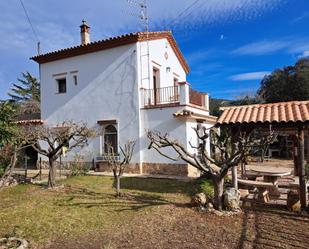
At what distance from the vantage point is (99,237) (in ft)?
18.4

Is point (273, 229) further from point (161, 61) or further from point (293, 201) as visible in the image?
point (161, 61)

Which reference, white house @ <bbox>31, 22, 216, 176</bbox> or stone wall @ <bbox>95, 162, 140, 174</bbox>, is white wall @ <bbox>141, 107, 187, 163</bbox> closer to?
white house @ <bbox>31, 22, 216, 176</bbox>

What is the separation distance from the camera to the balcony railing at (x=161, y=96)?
14500 millimetres

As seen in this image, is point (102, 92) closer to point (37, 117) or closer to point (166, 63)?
point (166, 63)

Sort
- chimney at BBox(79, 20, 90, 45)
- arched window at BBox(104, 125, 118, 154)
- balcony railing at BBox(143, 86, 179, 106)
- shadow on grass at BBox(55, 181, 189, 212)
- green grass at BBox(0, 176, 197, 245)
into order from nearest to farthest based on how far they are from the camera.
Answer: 1. green grass at BBox(0, 176, 197, 245)
2. shadow on grass at BBox(55, 181, 189, 212)
3. balcony railing at BBox(143, 86, 179, 106)
4. arched window at BBox(104, 125, 118, 154)
5. chimney at BBox(79, 20, 90, 45)

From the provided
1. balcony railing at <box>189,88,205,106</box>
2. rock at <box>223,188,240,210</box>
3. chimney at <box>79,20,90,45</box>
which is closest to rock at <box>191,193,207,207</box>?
rock at <box>223,188,240,210</box>

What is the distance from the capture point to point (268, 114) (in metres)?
7.80

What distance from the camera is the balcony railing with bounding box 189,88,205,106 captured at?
1454 cm

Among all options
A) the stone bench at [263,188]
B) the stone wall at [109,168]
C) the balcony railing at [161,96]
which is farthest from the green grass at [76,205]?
the balcony railing at [161,96]

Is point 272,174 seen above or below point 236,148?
below

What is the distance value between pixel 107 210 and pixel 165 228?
215cm

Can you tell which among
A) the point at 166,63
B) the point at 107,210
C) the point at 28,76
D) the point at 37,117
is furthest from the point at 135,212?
the point at 28,76

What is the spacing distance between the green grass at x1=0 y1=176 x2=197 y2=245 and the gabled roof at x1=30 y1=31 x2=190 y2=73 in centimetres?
763

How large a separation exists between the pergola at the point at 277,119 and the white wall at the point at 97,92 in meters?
6.98
